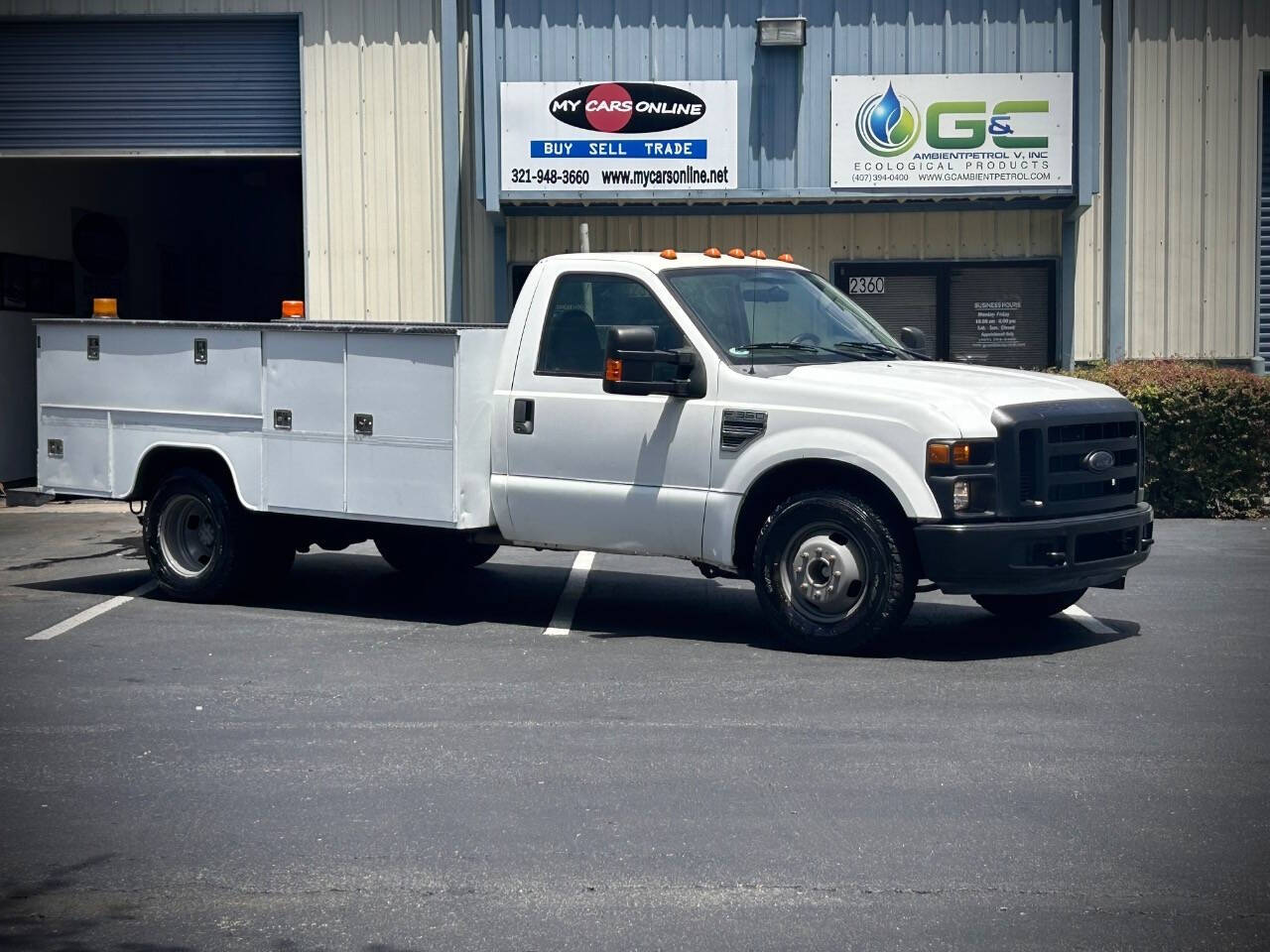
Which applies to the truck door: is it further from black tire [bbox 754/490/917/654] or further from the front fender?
black tire [bbox 754/490/917/654]

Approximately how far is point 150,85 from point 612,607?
411 inches

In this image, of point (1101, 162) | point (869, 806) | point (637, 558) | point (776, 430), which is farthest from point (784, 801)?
point (1101, 162)

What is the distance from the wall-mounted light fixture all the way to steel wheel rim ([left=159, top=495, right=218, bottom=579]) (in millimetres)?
8435

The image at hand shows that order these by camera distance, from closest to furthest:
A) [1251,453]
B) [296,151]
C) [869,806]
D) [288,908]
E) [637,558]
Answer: [288,908] < [869,806] < [637,558] < [1251,453] < [296,151]

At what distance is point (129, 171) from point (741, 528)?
16669 mm

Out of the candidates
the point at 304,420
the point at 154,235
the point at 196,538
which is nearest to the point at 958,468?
the point at 304,420

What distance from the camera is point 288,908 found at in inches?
195

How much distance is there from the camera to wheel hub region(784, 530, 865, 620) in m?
8.68

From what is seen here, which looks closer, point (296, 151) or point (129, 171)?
point (296, 151)

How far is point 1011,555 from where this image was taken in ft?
27.4

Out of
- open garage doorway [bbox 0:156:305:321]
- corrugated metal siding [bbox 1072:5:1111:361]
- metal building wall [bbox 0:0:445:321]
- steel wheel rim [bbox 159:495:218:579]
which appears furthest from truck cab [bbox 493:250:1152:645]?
open garage doorway [bbox 0:156:305:321]

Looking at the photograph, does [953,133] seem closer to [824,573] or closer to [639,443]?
[639,443]

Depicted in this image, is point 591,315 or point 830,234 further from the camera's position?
point 830,234

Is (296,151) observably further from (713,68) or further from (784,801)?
(784,801)
